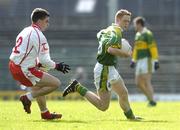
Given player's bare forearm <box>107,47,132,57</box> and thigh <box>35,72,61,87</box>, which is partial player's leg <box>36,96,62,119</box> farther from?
player's bare forearm <box>107,47,132,57</box>

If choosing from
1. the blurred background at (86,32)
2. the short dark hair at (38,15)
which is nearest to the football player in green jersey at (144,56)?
the short dark hair at (38,15)

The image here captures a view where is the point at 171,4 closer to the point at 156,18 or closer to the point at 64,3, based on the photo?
the point at 156,18

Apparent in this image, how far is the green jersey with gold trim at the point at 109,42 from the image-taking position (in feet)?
41.3

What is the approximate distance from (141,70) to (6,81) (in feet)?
50.7

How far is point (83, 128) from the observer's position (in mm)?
10797

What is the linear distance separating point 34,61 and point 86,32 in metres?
27.3

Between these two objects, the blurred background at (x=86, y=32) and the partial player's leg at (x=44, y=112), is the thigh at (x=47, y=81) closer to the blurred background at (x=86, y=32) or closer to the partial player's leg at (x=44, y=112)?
the partial player's leg at (x=44, y=112)

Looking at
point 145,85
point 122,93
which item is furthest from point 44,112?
point 145,85

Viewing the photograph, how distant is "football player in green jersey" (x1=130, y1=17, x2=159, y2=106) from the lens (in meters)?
21.5

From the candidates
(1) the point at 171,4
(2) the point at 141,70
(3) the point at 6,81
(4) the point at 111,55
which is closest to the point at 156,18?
(1) the point at 171,4

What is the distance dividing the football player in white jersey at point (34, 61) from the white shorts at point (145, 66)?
9586mm

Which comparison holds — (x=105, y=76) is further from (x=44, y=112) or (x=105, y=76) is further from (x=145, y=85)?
(x=145, y=85)

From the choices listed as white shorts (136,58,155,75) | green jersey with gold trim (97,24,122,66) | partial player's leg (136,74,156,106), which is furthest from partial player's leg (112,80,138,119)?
white shorts (136,58,155,75)

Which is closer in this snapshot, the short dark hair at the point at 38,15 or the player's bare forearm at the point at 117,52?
the player's bare forearm at the point at 117,52
